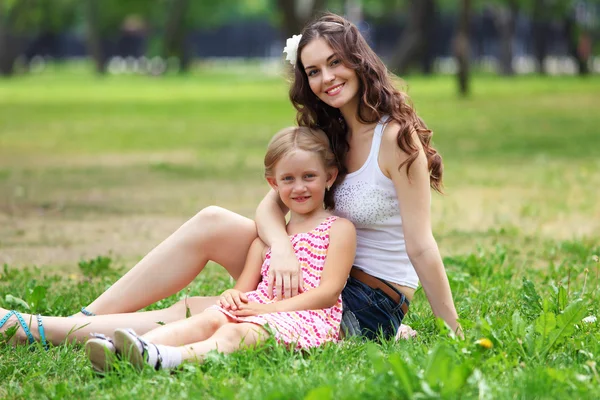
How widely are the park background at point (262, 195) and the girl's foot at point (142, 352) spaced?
66 mm

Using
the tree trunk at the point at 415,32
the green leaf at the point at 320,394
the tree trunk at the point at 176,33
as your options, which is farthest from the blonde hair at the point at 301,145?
the tree trunk at the point at 176,33

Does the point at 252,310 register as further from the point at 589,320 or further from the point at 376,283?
the point at 589,320

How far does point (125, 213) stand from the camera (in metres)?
8.59

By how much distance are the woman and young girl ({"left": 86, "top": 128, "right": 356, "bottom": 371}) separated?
78 mm

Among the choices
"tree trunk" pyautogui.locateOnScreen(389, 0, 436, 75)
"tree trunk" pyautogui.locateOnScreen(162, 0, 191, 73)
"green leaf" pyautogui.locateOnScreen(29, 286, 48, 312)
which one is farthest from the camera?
"tree trunk" pyautogui.locateOnScreen(162, 0, 191, 73)

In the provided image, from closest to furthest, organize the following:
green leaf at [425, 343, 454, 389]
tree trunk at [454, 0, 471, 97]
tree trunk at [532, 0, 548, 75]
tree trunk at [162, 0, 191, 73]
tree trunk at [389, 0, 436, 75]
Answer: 1. green leaf at [425, 343, 454, 389]
2. tree trunk at [454, 0, 471, 97]
3. tree trunk at [389, 0, 436, 75]
4. tree trunk at [532, 0, 548, 75]
5. tree trunk at [162, 0, 191, 73]

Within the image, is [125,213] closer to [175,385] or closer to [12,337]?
[12,337]

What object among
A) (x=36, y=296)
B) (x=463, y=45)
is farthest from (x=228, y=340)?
(x=463, y=45)

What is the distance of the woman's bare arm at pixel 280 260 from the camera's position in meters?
4.08

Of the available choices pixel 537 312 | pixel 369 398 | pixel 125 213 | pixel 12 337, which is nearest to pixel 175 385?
pixel 369 398

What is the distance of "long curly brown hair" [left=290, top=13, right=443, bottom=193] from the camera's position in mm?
4258

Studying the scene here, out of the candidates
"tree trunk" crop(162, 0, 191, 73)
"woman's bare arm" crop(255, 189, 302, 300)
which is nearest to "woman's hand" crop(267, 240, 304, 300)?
"woman's bare arm" crop(255, 189, 302, 300)

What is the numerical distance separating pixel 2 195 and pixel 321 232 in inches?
239

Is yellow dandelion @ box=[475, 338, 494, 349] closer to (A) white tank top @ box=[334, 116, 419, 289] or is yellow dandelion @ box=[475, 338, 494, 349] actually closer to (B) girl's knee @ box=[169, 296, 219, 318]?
(A) white tank top @ box=[334, 116, 419, 289]
